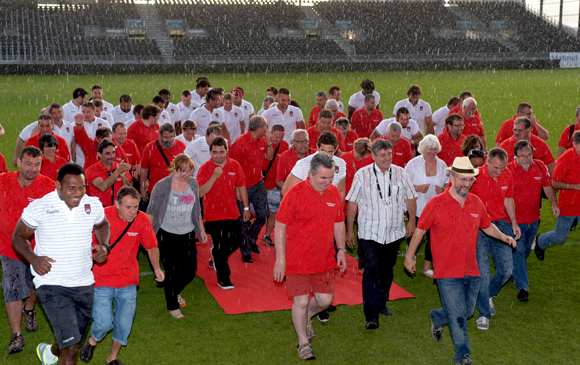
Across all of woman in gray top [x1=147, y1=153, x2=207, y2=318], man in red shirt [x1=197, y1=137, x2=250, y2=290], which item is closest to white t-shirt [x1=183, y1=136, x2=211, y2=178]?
man in red shirt [x1=197, y1=137, x2=250, y2=290]

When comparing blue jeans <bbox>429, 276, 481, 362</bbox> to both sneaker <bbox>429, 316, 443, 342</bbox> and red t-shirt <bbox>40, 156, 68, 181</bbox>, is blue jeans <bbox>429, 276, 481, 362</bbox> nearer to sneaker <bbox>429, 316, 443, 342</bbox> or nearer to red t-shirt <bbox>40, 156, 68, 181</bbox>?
sneaker <bbox>429, 316, 443, 342</bbox>

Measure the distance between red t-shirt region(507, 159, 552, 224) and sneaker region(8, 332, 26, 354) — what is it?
19.3 ft

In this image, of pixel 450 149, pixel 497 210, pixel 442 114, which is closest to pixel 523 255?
pixel 497 210

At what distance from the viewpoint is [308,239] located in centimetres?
602

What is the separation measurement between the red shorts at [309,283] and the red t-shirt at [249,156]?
11.8 feet

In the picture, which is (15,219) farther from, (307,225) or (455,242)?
(455,242)

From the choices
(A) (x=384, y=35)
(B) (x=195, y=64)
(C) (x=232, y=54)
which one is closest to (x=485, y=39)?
(A) (x=384, y=35)

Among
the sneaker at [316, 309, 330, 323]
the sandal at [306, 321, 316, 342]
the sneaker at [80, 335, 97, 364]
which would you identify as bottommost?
the sneaker at [316, 309, 330, 323]

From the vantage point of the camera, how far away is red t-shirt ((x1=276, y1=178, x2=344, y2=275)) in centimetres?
597

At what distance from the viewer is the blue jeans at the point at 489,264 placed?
22.1ft

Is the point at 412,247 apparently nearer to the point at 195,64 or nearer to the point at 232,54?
the point at 195,64

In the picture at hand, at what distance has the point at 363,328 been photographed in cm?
701

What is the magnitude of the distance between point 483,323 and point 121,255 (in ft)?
13.3

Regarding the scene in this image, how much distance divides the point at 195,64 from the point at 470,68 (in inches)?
889
